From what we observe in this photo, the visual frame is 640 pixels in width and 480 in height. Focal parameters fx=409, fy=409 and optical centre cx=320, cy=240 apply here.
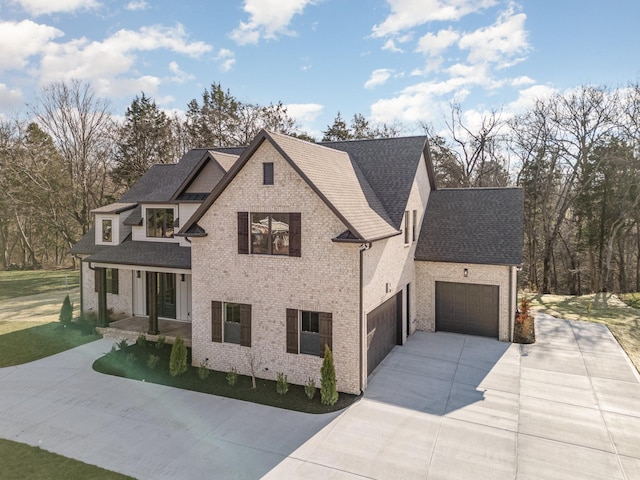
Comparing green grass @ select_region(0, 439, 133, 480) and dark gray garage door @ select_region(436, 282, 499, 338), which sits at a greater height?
dark gray garage door @ select_region(436, 282, 499, 338)

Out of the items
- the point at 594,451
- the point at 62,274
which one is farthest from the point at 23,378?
the point at 62,274

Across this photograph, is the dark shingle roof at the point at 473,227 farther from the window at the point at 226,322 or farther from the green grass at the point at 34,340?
the green grass at the point at 34,340

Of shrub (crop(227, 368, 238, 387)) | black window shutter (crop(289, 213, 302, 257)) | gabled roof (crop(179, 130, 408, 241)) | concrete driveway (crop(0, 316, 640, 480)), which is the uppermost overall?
gabled roof (crop(179, 130, 408, 241))

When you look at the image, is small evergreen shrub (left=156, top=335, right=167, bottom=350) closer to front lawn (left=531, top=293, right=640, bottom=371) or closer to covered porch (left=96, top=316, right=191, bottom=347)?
covered porch (left=96, top=316, right=191, bottom=347)

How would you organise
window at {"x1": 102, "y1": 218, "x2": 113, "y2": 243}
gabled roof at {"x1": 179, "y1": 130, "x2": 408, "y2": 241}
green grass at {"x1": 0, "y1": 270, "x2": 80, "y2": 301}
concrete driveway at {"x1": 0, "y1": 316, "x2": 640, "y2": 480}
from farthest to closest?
green grass at {"x1": 0, "y1": 270, "x2": 80, "y2": 301} < window at {"x1": 102, "y1": 218, "x2": 113, "y2": 243} < gabled roof at {"x1": 179, "y1": 130, "x2": 408, "y2": 241} < concrete driveway at {"x1": 0, "y1": 316, "x2": 640, "y2": 480}

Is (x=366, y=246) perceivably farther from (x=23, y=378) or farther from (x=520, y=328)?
(x=23, y=378)

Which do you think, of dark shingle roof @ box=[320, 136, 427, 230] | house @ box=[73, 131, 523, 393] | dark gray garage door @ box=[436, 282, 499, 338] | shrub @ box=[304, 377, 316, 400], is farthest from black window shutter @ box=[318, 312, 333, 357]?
dark gray garage door @ box=[436, 282, 499, 338]

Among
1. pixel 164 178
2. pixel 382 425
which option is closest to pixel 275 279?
pixel 382 425

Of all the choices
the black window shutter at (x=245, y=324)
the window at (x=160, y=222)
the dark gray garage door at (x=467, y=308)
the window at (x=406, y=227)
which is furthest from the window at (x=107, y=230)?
the dark gray garage door at (x=467, y=308)
